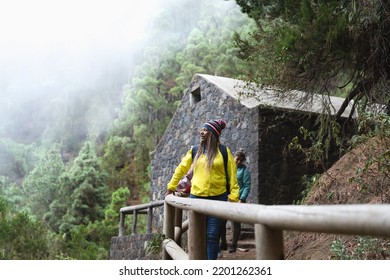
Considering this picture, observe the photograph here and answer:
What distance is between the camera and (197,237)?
3406 mm

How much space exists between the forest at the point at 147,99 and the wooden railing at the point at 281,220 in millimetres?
2897

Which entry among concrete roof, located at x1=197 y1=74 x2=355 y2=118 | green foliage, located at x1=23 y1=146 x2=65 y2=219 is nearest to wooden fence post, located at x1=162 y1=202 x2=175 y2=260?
concrete roof, located at x1=197 y1=74 x2=355 y2=118

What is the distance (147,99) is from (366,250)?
26.1m

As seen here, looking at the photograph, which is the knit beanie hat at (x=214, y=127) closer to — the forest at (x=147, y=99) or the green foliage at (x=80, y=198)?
the forest at (x=147, y=99)

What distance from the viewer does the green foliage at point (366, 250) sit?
4.45 metres

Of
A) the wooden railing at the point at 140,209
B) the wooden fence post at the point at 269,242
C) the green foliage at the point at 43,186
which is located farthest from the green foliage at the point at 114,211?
the wooden fence post at the point at 269,242

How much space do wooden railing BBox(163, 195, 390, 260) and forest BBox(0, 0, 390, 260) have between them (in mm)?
2897

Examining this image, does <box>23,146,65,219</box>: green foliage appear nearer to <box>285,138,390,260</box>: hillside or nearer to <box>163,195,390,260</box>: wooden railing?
<box>285,138,390,260</box>: hillside

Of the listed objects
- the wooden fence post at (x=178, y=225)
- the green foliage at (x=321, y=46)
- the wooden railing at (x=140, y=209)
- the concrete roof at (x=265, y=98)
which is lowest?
the wooden railing at (x=140, y=209)

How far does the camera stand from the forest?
21.2ft

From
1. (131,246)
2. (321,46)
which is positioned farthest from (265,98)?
(131,246)

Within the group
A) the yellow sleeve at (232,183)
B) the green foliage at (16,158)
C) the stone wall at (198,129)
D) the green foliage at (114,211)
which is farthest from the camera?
the green foliage at (16,158)

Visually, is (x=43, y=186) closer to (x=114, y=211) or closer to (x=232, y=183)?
(x=114, y=211)
